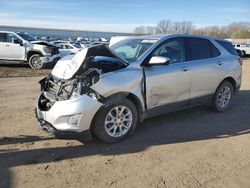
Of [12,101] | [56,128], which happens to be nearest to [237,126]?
[56,128]

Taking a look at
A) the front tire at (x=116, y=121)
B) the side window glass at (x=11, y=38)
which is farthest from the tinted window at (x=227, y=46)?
the side window glass at (x=11, y=38)

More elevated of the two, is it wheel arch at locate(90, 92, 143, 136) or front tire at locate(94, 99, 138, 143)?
wheel arch at locate(90, 92, 143, 136)

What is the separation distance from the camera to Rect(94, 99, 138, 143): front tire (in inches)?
188

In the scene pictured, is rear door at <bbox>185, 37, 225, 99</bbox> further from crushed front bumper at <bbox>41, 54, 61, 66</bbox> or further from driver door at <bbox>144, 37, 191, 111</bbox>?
crushed front bumper at <bbox>41, 54, 61, 66</bbox>

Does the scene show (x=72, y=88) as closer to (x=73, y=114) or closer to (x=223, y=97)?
(x=73, y=114)

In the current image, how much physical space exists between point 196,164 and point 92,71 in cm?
204

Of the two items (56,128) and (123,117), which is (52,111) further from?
(123,117)

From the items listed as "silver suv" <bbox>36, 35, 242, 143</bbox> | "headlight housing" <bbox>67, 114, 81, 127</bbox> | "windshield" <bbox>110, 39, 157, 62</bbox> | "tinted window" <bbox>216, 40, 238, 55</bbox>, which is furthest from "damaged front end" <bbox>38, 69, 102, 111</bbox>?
"tinted window" <bbox>216, 40, 238, 55</bbox>

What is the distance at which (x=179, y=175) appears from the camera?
398cm

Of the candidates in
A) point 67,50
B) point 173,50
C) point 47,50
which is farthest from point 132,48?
point 67,50

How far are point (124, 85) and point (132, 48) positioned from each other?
1184mm

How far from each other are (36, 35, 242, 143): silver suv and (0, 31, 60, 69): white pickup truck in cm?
972

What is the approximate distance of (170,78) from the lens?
5.57m

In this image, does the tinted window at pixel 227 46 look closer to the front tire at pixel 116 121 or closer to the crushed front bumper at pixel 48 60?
the front tire at pixel 116 121
